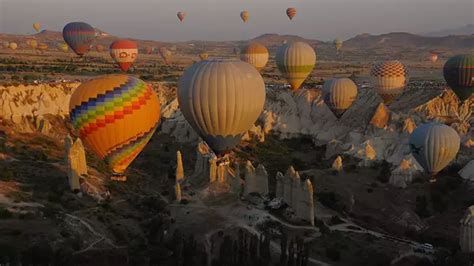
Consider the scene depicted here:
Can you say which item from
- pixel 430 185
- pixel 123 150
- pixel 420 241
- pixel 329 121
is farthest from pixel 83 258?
pixel 329 121

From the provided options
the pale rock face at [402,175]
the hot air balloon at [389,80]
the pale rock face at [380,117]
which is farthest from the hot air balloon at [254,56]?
the pale rock face at [402,175]

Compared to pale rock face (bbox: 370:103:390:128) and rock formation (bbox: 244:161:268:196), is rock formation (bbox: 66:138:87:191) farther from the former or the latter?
pale rock face (bbox: 370:103:390:128)

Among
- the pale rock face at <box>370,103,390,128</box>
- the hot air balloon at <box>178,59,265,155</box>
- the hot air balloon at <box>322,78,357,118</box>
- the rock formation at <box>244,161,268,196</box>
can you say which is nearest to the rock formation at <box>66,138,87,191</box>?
the hot air balloon at <box>178,59,265,155</box>

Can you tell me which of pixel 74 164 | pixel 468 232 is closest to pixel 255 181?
pixel 74 164

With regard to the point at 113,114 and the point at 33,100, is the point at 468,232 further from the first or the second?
the point at 33,100

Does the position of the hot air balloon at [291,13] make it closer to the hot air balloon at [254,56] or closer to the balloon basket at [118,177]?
the hot air balloon at [254,56]

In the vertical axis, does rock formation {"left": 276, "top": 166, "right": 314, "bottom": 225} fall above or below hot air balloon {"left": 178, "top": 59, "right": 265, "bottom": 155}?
below
